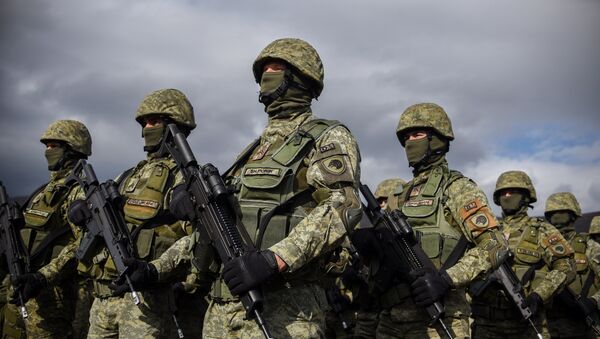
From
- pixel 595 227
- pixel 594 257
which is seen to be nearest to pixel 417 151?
pixel 594 257

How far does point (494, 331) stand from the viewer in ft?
25.3

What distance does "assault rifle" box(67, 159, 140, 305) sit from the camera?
18.0 ft

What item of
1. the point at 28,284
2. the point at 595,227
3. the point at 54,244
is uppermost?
the point at 54,244

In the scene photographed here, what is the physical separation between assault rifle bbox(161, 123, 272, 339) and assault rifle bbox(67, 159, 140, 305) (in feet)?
5.72

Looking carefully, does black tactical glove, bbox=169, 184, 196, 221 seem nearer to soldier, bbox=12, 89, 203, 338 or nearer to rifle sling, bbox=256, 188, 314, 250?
rifle sling, bbox=256, 188, 314, 250

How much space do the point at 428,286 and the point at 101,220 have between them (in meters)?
3.03

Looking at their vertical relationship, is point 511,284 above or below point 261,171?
below

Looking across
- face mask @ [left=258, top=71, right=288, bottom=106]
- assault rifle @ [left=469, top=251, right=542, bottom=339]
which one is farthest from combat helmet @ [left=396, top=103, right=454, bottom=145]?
face mask @ [left=258, top=71, right=288, bottom=106]

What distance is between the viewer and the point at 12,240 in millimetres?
7590

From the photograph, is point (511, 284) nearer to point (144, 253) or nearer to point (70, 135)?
point (144, 253)

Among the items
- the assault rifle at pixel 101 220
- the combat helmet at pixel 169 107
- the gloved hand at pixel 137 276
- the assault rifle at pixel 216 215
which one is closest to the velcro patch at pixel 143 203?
the assault rifle at pixel 101 220

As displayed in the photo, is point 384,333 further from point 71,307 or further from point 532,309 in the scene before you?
point 71,307

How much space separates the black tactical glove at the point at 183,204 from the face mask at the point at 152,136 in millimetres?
2322

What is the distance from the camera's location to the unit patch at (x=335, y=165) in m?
3.55
